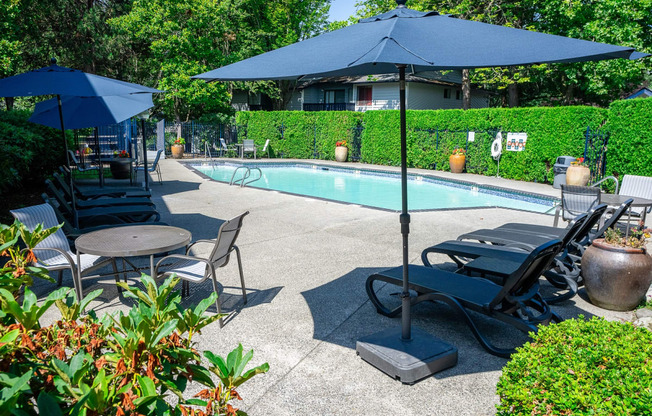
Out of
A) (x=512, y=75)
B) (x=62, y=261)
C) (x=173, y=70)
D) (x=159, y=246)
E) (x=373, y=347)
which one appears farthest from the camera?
(x=173, y=70)

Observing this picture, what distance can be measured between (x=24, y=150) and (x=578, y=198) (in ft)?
33.0

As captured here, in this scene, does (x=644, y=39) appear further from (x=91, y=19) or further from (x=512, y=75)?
(x=91, y=19)

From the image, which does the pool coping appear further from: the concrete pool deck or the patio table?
the patio table

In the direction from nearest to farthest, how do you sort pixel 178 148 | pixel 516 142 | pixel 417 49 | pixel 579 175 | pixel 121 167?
pixel 417 49 → pixel 579 175 → pixel 121 167 → pixel 516 142 → pixel 178 148

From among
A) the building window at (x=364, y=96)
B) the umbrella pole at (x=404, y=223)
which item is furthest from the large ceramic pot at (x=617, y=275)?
the building window at (x=364, y=96)

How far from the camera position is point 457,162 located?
57.9 feet

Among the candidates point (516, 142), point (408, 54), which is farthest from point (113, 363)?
point (516, 142)

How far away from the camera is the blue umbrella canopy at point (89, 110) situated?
28.8 ft

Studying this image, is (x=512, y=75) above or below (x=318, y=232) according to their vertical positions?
above

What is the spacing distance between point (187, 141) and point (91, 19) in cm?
812

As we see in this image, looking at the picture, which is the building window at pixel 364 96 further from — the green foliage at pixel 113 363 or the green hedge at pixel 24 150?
the green foliage at pixel 113 363

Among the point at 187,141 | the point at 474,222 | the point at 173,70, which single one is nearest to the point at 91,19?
the point at 173,70

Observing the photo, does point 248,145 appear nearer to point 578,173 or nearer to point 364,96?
point 364,96

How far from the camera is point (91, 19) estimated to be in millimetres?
24906
